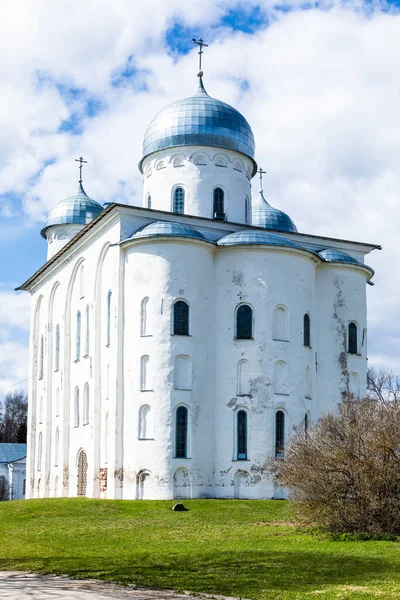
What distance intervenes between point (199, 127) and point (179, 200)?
3.22 meters

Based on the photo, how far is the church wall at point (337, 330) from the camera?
1348 inches

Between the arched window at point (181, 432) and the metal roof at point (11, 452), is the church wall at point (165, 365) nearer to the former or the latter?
the arched window at point (181, 432)

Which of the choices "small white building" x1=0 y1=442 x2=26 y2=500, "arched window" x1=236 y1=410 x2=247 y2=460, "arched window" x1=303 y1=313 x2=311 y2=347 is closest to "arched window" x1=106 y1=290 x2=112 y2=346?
"arched window" x1=236 y1=410 x2=247 y2=460

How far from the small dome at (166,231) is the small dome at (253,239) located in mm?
1001

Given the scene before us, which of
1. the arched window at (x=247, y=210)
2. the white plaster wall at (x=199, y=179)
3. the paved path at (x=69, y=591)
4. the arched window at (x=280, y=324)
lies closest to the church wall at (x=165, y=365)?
the arched window at (x=280, y=324)

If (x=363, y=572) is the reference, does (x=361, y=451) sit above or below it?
above

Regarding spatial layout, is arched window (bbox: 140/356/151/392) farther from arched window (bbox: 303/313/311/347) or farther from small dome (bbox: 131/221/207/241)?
arched window (bbox: 303/313/311/347)

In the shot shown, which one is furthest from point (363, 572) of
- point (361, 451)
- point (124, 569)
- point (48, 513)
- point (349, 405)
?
point (48, 513)

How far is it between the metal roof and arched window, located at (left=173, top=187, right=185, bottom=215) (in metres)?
41.3

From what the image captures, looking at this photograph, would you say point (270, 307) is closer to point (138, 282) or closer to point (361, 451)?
point (138, 282)

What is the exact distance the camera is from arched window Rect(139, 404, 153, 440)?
3023 centimetres

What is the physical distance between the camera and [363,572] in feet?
42.2

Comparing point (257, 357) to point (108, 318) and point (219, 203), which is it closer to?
point (108, 318)

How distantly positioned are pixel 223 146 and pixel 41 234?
1554 cm
